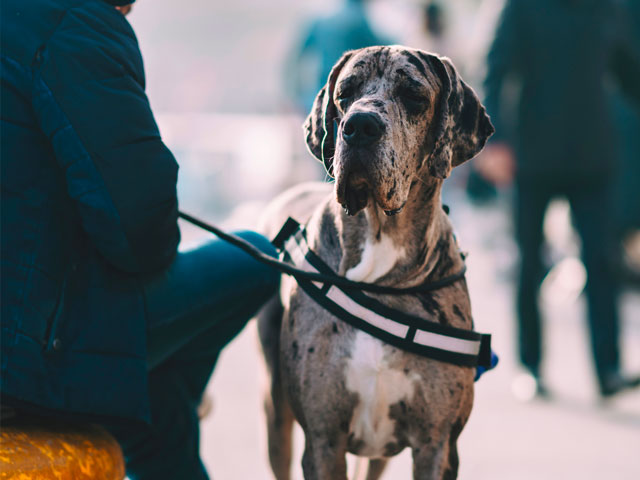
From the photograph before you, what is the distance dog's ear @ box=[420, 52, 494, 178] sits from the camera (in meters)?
1.88

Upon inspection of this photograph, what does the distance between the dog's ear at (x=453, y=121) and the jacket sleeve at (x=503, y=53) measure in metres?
2.05

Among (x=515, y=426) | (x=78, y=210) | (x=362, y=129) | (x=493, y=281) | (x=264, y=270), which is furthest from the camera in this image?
(x=493, y=281)

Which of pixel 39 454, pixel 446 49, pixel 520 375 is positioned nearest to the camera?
pixel 39 454

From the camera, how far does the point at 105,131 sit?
1.77m

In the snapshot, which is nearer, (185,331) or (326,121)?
(326,121)

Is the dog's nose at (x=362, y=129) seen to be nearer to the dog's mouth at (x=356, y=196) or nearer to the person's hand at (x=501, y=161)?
the dog's mouth at (x=356, y=196)

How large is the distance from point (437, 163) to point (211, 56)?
28.5 meters

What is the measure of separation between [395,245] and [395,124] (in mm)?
363

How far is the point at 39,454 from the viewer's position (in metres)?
1.75

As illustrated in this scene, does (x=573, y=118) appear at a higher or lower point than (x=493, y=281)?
higher

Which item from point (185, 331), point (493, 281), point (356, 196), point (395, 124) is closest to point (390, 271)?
point (356, 196)

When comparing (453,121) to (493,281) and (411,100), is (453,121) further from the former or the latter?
(493,281)

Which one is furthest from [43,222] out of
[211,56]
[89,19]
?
[211,56]

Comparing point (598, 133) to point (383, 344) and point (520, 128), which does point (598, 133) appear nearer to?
point (520, 128)
